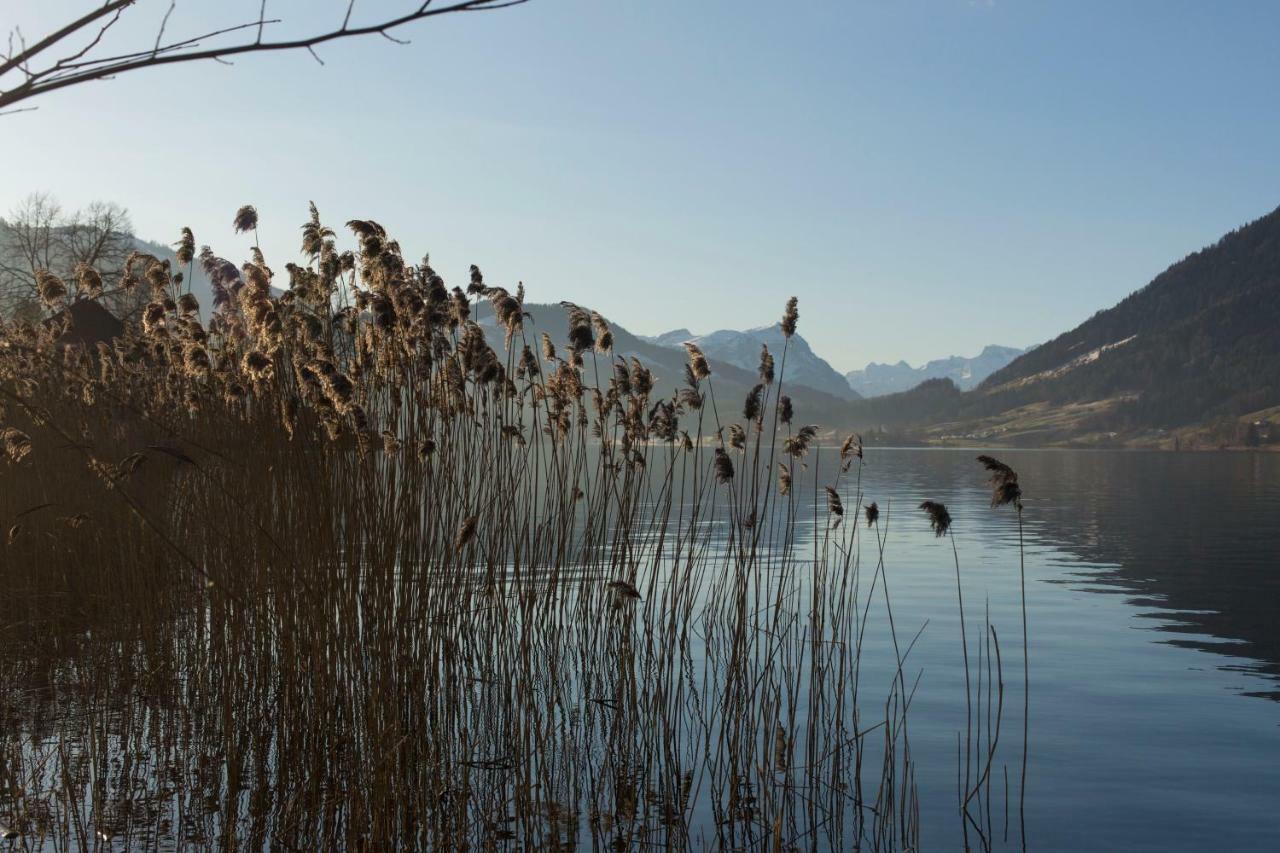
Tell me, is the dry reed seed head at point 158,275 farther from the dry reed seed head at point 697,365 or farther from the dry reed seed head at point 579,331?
the dry reed seed head at point 697,365

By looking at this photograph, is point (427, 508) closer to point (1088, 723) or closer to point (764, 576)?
point (1088, 723)

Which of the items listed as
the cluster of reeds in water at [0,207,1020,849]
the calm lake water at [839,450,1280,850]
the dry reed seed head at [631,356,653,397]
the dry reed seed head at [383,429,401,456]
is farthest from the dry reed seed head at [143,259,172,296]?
the calm lake water at [839,450,1280,850]

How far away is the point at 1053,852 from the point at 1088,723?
342 cm

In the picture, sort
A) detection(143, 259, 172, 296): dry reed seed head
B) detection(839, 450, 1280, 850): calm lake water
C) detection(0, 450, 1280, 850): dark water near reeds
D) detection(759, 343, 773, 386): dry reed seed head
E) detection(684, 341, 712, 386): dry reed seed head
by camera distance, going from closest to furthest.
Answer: detection(0, 450, 1280, 850): dark water near reeds → detection(839, 450, 1280, 850): calm lake water → detection(684, 341, 712, 386): dry reed seed head → detection(759, 343, 773, 386): dry reed seed head → detection(143, 259, 172, 296): dry reed seed head

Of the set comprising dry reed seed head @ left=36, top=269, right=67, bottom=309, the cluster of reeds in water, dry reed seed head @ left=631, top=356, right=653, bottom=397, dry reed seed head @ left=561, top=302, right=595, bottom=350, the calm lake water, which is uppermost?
dry reed seed head @ left=36, top=269, right=67, bottom=309

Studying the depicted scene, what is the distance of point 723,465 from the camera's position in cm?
716

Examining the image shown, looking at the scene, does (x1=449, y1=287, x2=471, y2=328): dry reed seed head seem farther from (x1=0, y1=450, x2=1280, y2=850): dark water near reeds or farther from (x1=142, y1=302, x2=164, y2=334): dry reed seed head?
(x1=0, y1=450, x2=1280, y2=850): dark water near reeds

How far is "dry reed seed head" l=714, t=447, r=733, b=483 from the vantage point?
7.00 m

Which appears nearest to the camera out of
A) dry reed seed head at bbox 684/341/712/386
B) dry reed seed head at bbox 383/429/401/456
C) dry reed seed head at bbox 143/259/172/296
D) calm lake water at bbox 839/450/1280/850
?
dry reed seed head at bbox 383/429/401/456

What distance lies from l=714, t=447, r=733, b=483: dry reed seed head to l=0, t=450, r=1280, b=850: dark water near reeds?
7.81ft

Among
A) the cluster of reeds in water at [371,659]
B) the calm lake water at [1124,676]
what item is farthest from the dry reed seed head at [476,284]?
the calm lake water at [1124,676]

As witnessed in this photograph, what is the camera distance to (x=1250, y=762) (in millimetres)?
7984

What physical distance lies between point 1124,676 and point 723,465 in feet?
20.6

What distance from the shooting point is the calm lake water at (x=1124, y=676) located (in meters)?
6.74
